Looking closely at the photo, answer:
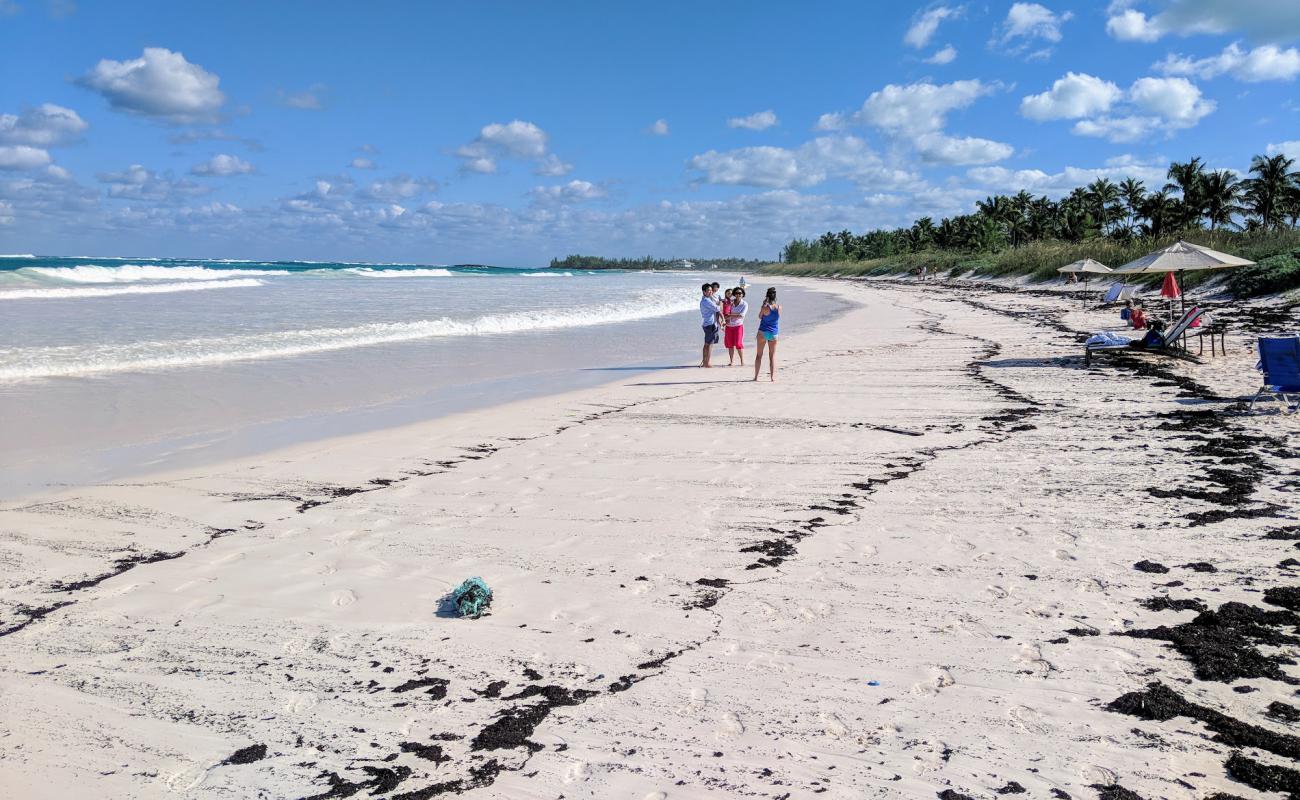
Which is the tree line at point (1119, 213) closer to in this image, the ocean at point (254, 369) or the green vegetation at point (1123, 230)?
the green vegetation at point (1123, 230)

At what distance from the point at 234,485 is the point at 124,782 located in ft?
13.5

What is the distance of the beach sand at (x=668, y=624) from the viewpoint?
115 inches

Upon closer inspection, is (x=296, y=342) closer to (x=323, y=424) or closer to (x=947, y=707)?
(x=323, y=424)

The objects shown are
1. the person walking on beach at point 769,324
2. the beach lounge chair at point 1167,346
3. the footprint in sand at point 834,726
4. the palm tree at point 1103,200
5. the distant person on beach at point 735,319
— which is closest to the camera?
the footprint in sand at point 834,726

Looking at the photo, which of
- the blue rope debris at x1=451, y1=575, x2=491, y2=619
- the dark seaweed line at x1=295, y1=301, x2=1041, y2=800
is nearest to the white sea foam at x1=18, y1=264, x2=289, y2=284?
the blue rope debris at x1=451, y1=575, x2=491, y2=619

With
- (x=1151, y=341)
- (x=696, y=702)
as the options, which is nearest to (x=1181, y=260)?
(x=1151, y=341)

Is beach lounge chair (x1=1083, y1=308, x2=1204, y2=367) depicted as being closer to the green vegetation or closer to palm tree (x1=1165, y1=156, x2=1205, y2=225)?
the green vegetation

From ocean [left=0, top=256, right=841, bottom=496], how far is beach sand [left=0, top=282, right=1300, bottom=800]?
1.57 metres

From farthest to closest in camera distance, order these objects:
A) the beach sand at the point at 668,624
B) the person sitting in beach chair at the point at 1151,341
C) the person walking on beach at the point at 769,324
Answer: the person sitting in beach chair at the point at 1151,341
the person walking on beach at the point at 769,324
the beach sand at the point at 668,624

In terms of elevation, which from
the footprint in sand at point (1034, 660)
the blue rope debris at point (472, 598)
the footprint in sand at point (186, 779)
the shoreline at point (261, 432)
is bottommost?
the footprint in sand at point (186, 779)

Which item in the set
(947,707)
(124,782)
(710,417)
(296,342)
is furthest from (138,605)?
(296,342)

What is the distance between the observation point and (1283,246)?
2688 centimetres

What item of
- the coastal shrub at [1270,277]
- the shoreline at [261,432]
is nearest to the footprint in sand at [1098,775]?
the shoreline at [261,432]

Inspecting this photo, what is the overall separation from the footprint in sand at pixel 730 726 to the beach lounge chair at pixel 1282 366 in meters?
8.76
